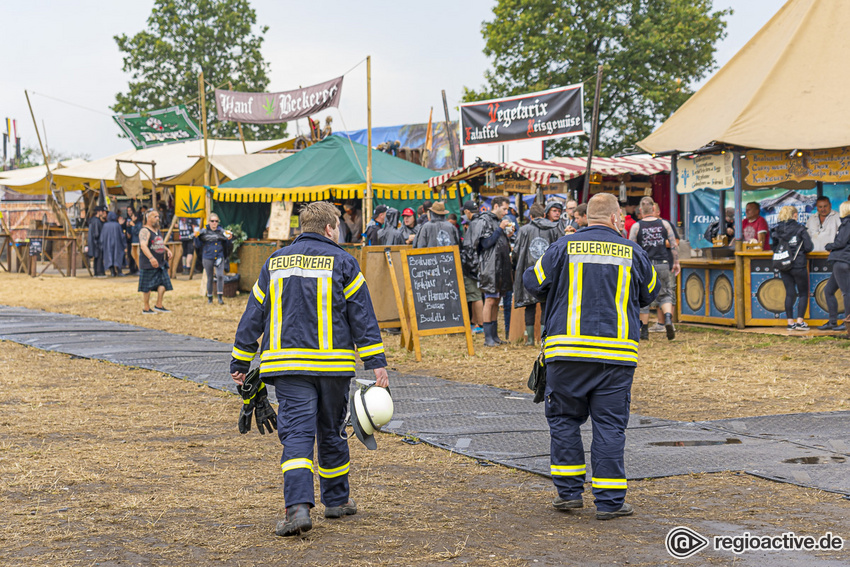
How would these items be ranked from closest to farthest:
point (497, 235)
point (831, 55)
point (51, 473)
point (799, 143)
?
point (51, 473) → point (497, 235) → point (799, 143) → point (831, 55)

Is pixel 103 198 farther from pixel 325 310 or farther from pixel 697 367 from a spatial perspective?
pixel 325 310

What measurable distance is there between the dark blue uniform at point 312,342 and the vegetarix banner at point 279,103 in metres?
15.0

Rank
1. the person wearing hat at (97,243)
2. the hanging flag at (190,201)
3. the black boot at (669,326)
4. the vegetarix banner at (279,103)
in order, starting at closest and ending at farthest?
the black boot at (669,326) → the vegetarix banner at (279,103) → the hanging flag at (190,201) → the person wearing hat at (97,243)

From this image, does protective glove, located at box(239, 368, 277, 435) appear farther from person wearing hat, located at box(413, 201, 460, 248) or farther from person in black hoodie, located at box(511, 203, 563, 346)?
person wearing hat, located at box(413, 201, 460, 248)

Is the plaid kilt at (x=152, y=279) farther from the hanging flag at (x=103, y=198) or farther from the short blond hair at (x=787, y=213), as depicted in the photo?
the hanging flag at (x=103, y=198)

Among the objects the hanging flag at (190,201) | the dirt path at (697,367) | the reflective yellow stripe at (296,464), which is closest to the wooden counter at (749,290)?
the dirt path at (697,367)

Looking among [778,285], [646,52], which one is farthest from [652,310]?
[646,52]

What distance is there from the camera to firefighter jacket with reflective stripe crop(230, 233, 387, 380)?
4.86 meters

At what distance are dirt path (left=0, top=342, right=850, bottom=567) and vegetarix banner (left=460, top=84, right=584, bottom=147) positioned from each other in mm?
11071

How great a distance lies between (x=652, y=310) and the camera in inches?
595

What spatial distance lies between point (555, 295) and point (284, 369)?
1.55 metres

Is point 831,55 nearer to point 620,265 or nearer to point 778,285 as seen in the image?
point 778,285

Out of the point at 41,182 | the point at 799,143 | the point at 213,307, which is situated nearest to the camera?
the point at 799,143

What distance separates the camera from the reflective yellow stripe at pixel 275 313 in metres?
4.92
